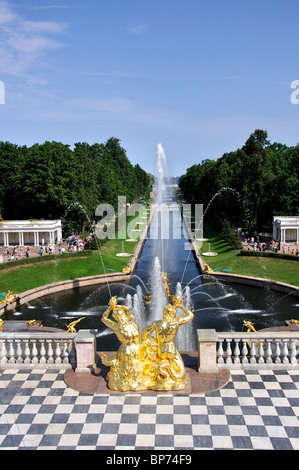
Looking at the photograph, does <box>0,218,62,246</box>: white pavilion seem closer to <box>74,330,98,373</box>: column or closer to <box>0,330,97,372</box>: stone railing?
<box>0,330,97,372</box>: stone railing

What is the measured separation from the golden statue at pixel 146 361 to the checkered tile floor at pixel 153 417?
373mm

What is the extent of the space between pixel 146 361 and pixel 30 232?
172ft

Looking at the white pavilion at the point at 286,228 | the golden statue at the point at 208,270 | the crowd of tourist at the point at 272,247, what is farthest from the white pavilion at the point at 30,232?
the white pavilion at the point at 286,228

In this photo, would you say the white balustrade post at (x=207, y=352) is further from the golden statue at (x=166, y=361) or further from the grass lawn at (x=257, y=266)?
the grass lawn at (x=257, y=266)

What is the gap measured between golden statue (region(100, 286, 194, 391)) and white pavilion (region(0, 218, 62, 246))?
48098mm

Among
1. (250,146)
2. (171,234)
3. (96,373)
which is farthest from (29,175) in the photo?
(96,373)

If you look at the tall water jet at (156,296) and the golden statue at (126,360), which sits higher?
the golden statue at (126,360)

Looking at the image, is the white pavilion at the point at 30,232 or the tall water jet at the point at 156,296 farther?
the white pavilion at the point at 30,232

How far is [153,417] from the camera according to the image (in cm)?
1176

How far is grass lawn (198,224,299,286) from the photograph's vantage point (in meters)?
42.6

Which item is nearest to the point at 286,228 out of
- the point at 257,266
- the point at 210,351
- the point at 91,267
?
the point at 257,266

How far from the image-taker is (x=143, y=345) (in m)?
13.3

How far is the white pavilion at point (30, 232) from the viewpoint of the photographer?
200 feet

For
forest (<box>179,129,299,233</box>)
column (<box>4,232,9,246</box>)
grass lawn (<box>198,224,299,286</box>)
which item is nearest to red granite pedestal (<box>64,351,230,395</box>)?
grass lawn (<box>198,224,299,286</box>)
